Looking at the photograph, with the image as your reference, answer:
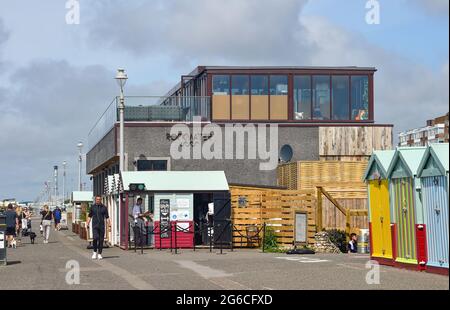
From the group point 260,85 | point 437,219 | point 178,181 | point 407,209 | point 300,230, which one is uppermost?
point 260,85

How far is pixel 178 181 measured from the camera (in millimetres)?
34062

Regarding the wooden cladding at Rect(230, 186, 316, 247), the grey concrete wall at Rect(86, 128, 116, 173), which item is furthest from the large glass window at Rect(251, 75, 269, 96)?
the wooden cladding at Rect(230, 186, 316, 247)

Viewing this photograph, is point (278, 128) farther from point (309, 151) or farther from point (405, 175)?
point (405, 175)

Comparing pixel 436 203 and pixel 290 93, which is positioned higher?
pixel 290 93

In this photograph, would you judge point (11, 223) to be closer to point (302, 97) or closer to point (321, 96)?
point (302, 97)

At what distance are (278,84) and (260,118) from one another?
6.07 ft

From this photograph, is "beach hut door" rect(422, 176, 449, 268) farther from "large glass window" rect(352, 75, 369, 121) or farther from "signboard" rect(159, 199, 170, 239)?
"large glass window" rect(352, 75, 369, 121)

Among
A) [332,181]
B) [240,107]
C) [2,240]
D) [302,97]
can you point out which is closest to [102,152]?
[240,107]

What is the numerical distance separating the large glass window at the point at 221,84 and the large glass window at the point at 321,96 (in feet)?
12.9

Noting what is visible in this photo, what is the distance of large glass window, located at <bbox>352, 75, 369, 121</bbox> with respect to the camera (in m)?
46.2

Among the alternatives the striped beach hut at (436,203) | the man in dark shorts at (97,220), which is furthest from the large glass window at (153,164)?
the striped beach hut at (436,203)

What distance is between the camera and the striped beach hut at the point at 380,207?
2386 centimetres

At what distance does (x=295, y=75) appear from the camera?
45.8 m
